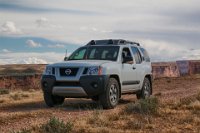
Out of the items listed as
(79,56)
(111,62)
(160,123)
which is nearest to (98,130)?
(160,123)

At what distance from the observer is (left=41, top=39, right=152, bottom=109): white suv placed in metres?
12.5

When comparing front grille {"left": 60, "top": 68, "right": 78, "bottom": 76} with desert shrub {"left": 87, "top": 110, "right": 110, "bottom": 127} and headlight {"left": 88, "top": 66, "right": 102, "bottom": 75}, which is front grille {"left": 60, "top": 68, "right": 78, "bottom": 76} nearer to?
headlight {"left": 88, "top": 66, "right": 102, "bottom": 75}

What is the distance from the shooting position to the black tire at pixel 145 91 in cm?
1543

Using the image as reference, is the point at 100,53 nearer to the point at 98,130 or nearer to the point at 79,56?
the point at 79,56

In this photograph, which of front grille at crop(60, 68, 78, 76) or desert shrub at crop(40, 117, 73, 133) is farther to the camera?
front grille at crop(60, 68, 78, 76)

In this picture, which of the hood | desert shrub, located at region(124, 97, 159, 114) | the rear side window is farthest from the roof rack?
desert shrub, located at region(124, 97, 159, 114)

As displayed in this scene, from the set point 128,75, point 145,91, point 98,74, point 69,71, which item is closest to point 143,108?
point 98,74

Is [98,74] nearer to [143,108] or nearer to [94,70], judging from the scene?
[94,70]

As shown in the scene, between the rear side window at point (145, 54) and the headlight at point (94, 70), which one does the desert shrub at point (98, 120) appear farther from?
the rear side window at point (145, 54)

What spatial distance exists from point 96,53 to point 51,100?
1.97 meters

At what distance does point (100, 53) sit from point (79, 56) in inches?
26.8

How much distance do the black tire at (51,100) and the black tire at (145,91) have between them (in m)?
2.84

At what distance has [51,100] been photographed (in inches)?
526

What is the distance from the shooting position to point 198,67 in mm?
51031
